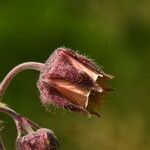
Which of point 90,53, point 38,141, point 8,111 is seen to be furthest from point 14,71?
point 90,53

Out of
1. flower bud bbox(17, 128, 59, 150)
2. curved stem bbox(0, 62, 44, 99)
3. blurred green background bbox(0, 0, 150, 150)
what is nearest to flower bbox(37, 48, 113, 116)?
curved stem bbox(0, 62, 44, 99)

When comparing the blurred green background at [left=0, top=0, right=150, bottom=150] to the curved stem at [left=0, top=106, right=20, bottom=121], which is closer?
the curved stem at [left=0, top=106, right=20, bottom=121]

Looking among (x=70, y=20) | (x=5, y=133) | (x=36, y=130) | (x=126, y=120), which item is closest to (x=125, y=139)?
(x=126, y=120)

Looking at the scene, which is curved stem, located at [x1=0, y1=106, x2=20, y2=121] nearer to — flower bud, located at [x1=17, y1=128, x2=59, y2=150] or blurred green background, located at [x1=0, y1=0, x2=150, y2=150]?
flower bud, located at [x1=17, y1=128, x2=59, y2=150]

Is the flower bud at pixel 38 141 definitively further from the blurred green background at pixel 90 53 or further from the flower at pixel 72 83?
the blurred green background at pixel 90 53

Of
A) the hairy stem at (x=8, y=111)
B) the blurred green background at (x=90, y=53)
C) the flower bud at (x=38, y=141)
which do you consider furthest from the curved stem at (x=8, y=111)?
the blurred green background at (x=90, y=53)

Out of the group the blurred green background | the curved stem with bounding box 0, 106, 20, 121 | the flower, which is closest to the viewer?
the flower

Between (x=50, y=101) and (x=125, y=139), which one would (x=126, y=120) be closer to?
(x=125, y=139)
